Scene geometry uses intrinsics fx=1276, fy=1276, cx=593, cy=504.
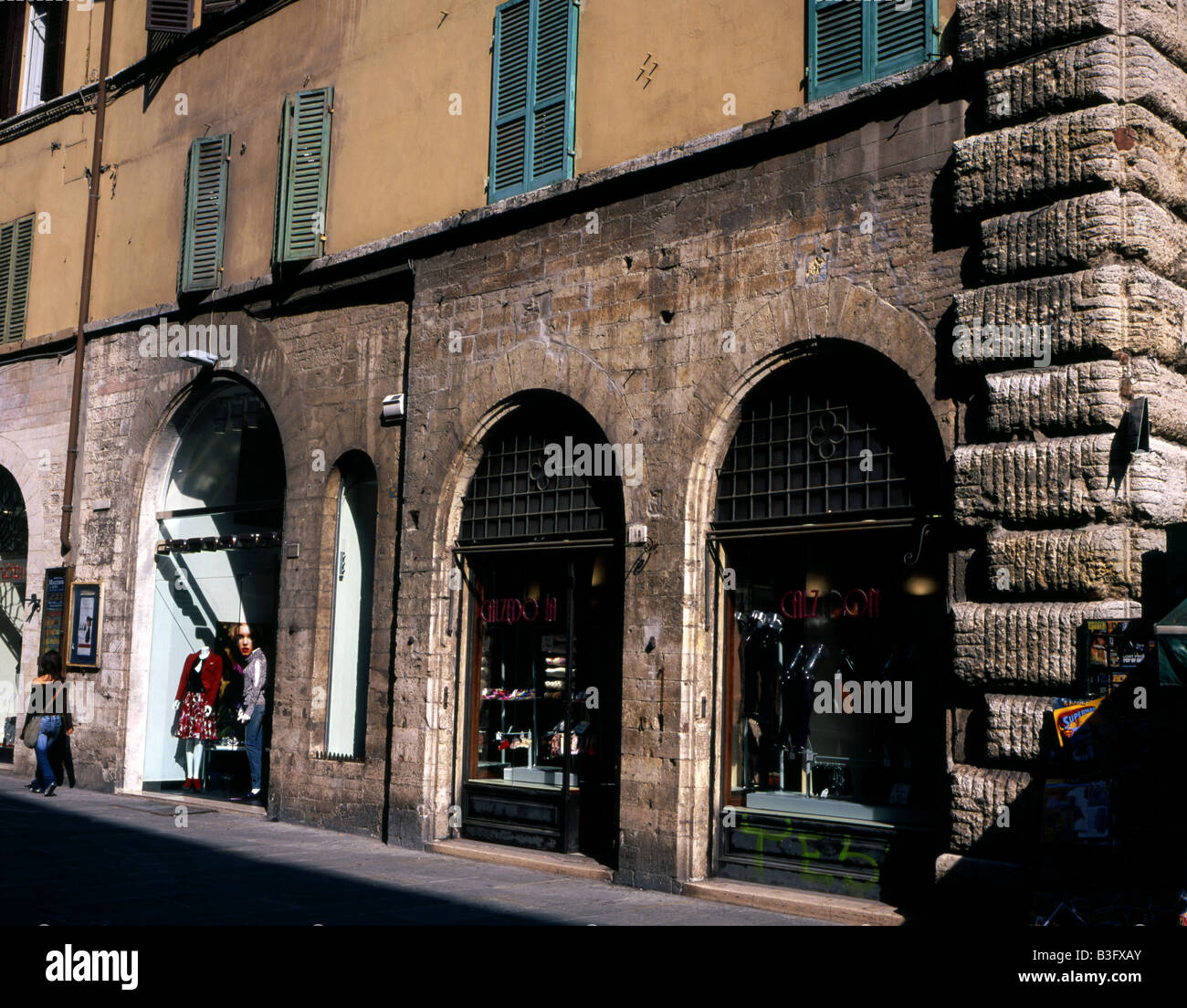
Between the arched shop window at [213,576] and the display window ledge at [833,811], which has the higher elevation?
the arched shop window at [213,576]

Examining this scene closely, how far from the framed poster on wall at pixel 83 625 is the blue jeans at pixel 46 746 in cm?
87

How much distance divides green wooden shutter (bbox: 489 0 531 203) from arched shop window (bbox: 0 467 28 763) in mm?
9020

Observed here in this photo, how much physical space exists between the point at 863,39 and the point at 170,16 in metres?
9.48

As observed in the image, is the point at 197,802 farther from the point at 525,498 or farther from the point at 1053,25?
the point at 1053,25

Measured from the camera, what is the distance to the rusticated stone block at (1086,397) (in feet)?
23.4

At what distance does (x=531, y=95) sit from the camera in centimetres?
1076

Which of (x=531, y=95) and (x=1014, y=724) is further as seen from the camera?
(x=531, y=95)

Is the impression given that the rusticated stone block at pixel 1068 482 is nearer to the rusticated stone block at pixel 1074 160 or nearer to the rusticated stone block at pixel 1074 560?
the rusticated stone block at pixel 1074 560

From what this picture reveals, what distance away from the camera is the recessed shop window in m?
8.40

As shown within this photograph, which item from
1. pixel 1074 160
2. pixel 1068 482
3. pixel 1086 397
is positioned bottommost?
pixel 1068 482

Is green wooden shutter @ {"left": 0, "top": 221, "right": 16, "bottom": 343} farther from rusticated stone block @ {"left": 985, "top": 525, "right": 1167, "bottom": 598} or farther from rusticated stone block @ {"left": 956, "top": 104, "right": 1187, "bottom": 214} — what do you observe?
rusticated stone block @ {"left": 985, "top": 525, "right": 1167, "bottom": 598}

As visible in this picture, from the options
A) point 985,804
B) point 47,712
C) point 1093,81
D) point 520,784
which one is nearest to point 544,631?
point 520,784

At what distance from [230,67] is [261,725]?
7.25m

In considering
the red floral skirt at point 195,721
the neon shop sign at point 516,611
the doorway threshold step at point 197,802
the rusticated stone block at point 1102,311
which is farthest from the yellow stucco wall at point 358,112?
the doorway threshold step at point 197,802
